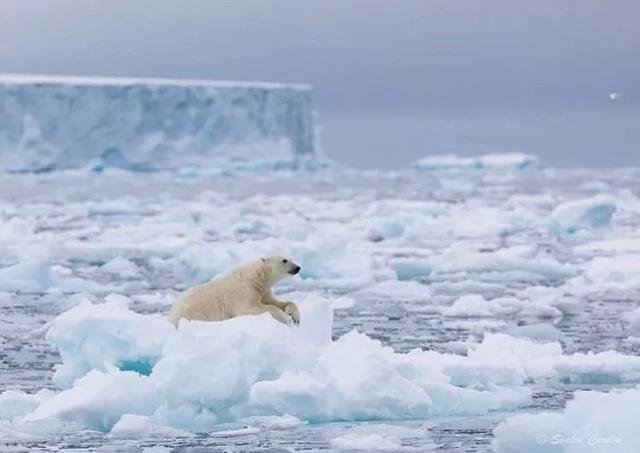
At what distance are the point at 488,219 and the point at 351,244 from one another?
4.26 meters

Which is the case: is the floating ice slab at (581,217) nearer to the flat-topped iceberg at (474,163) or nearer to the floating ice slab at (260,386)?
the floating ice slab at (260,386)

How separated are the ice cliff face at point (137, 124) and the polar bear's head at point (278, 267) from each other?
23.9 m

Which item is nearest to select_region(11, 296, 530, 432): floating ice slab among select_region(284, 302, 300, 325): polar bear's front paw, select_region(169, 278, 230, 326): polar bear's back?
select_region(284, 302, 300, 325): polar bear's front paw

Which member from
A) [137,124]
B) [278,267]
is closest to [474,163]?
[137,124]

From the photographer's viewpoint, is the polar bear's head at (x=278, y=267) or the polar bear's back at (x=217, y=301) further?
the polar bear's head at (x=278, y=267)

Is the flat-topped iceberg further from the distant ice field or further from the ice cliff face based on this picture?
the distant ice field

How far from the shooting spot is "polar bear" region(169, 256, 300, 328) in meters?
4.60

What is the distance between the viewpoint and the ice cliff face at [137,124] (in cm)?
2830

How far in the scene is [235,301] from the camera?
4.64 meters

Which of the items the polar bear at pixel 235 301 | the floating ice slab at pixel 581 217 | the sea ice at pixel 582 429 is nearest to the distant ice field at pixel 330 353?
the sea ice at pixel 582 429

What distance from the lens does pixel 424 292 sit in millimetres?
7969

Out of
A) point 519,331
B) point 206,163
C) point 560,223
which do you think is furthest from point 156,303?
point 206,163

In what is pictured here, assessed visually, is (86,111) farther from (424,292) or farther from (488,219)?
(424,292)

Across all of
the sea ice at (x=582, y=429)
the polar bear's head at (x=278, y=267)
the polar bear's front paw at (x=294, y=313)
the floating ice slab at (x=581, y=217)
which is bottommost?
the sea ice at (x=582, y=429)
